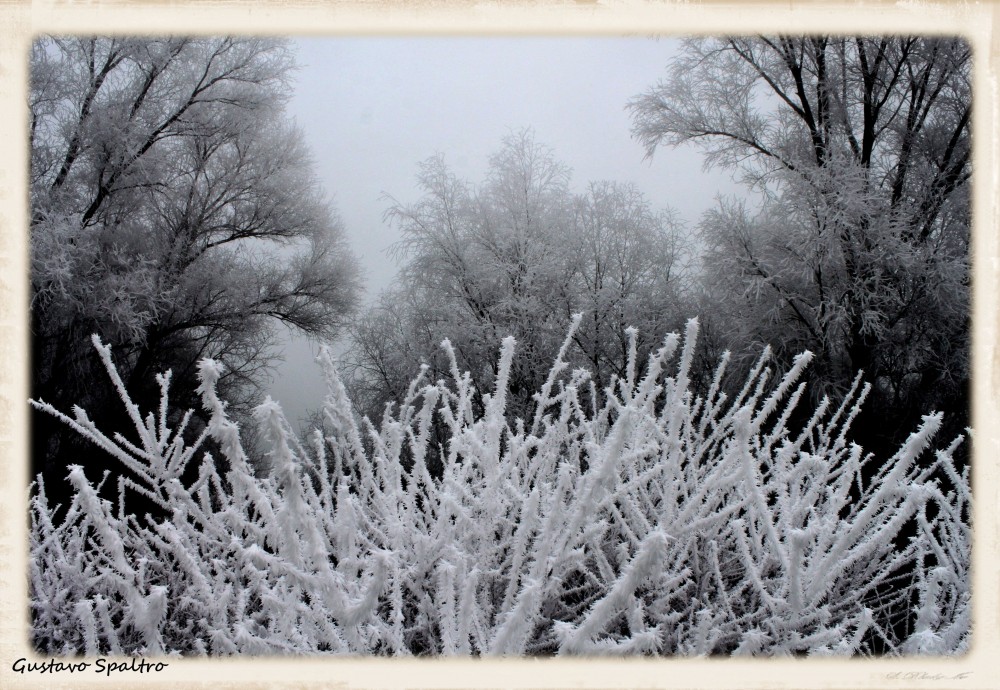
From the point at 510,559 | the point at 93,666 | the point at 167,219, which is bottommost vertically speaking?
the point at 93,666

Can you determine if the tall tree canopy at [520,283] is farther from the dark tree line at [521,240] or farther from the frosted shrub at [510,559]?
the frosted shrub at [510,559]

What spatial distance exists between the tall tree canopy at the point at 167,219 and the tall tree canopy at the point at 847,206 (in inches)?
335

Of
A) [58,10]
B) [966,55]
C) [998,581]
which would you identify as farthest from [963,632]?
[966,55]

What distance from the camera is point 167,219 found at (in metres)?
14.2

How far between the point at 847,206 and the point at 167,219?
1356cm

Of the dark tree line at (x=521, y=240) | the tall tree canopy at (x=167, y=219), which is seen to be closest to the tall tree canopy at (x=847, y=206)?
the dark tree line at (x=521, y=240)

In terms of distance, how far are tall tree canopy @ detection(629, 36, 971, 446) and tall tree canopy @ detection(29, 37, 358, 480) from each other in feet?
27.9

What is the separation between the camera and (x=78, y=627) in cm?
166

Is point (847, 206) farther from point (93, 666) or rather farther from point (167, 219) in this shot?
point (167, 219)

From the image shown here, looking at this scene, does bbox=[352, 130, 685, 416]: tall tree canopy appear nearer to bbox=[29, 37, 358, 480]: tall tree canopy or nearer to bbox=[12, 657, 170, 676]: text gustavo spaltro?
bbox=[29, 37, 358, 480]: tall tree canopy

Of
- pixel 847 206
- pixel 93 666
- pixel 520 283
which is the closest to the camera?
pixel 93 666

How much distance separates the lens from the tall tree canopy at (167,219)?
11.1m
